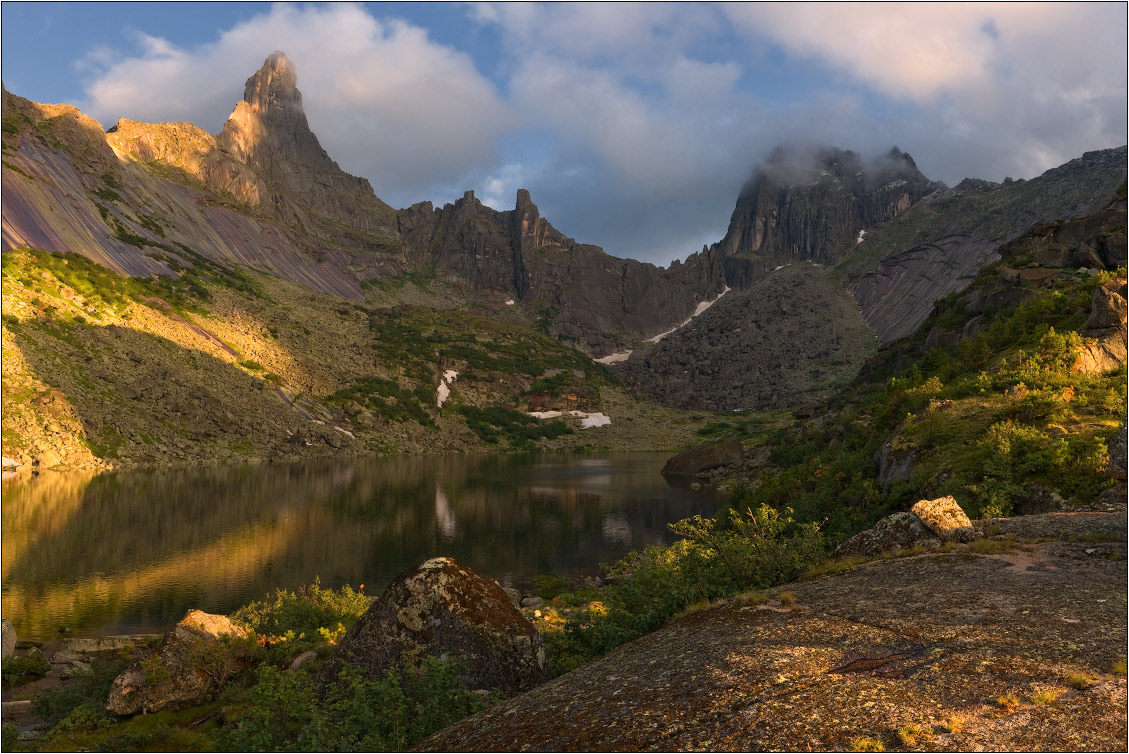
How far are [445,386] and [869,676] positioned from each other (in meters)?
174

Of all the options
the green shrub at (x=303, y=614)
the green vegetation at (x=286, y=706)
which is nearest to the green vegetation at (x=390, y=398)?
the green shrub at (x=303, y=614)

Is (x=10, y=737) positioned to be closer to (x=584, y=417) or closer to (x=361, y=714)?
(x=361, y=714)

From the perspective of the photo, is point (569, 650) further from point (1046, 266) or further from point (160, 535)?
point (1046, 266)

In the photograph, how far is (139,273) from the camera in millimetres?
152125

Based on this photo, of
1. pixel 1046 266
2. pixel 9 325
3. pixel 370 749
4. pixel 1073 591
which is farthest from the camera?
pixel 9 325

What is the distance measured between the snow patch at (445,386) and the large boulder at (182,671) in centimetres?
14809

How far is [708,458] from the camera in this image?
84.4m

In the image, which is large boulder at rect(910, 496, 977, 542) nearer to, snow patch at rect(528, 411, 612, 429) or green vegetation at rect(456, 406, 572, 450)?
green vegetation at rect(456, 406, 572, 450)

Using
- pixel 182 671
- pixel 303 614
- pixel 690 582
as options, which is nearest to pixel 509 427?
pixel 303 614

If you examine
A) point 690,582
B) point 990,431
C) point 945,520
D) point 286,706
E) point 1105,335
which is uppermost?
point 1105,335

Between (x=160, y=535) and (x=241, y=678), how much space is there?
3237 centimetres

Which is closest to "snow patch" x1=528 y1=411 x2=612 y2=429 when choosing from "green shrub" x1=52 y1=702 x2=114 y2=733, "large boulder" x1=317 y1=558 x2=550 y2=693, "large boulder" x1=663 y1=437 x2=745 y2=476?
"large boulder" x1=663 y1=437 x2=745 y2=476

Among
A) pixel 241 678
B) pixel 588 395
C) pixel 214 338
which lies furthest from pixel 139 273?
pixel 241 678

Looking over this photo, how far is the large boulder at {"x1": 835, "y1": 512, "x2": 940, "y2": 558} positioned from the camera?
1488cm
